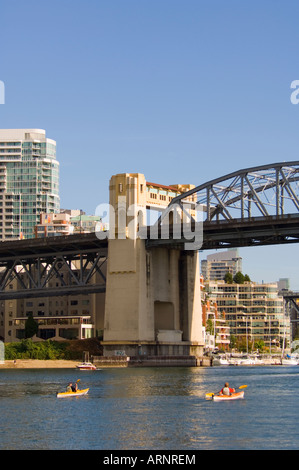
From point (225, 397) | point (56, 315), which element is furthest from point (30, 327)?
point (225, 397)

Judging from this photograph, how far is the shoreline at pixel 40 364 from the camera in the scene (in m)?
141

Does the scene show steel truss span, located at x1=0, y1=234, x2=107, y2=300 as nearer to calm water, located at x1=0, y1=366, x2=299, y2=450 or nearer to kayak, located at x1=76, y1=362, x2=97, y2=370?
kayak, located at x1=76, y1=362, x2=97, y2=370

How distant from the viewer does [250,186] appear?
13088 centimetres

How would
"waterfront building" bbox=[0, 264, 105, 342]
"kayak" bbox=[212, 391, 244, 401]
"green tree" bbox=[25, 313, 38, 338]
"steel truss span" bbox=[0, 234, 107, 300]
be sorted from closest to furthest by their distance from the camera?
"kayak" bbox=[212, 391, 244, 401]
"steel truss span" bbox=[0, 234, 107, 300]
"green tree" bbox=[25, 313, 38, 338]
"waterfront building" bbox=[0, 264, 105, 342]

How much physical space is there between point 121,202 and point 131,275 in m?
10.4

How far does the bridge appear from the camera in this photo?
129500mm

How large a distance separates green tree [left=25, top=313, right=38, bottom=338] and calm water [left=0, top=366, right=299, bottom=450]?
57167mm

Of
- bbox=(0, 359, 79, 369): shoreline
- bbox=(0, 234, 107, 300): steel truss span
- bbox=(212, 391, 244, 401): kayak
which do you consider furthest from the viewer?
bbox=(0, 234, 107, 300): steel truss span

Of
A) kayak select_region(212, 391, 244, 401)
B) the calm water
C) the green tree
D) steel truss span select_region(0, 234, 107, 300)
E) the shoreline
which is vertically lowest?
the calm water

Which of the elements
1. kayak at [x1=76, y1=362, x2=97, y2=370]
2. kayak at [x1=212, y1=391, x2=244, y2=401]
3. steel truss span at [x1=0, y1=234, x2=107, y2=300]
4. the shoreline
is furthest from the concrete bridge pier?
kayak at [x1=212, y1=391, x2=244, y2=401]

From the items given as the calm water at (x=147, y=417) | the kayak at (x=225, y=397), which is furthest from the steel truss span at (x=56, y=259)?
the kayak at (x=225, y=397)

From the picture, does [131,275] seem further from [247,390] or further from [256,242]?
[247,390]

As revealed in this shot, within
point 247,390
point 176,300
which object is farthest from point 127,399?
point 176,300

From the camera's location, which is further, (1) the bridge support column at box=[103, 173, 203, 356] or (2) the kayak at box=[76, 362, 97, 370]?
(1) the bridge support column at box=[103, 173, 203, 356]
